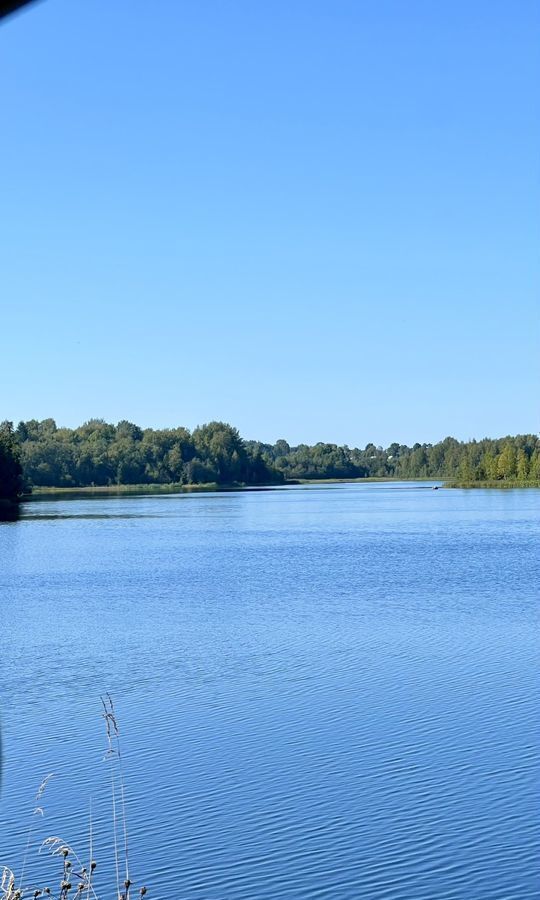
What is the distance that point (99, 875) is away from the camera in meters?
6.84

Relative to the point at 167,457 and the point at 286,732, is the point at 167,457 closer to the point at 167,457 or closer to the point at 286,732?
the point at 167,457

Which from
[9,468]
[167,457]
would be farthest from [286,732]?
[167,457]

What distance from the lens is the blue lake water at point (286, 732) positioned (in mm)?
6863

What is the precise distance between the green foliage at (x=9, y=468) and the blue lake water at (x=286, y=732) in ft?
118

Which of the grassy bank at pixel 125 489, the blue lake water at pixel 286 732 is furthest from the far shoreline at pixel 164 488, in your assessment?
the blue lake water at pixel 286 732

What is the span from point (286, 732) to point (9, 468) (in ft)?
169

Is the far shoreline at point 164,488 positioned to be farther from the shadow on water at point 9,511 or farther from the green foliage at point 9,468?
the green foliage at point 9,468

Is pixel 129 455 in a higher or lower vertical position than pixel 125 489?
higher

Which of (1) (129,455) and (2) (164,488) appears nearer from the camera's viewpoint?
(1) (129,455)

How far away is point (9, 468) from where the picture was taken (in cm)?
5909

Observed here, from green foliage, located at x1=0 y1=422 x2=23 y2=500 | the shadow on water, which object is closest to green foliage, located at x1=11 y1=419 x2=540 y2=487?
the shadow on water

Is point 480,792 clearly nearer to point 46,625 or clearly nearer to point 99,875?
point 99,875

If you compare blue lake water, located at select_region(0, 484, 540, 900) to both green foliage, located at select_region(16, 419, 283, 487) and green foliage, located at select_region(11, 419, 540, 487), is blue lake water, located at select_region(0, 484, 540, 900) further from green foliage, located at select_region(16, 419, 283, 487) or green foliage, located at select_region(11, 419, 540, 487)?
green foliage, located at select_region(16, 419, 283, 487)

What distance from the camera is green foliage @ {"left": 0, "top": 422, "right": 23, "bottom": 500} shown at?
190ft
